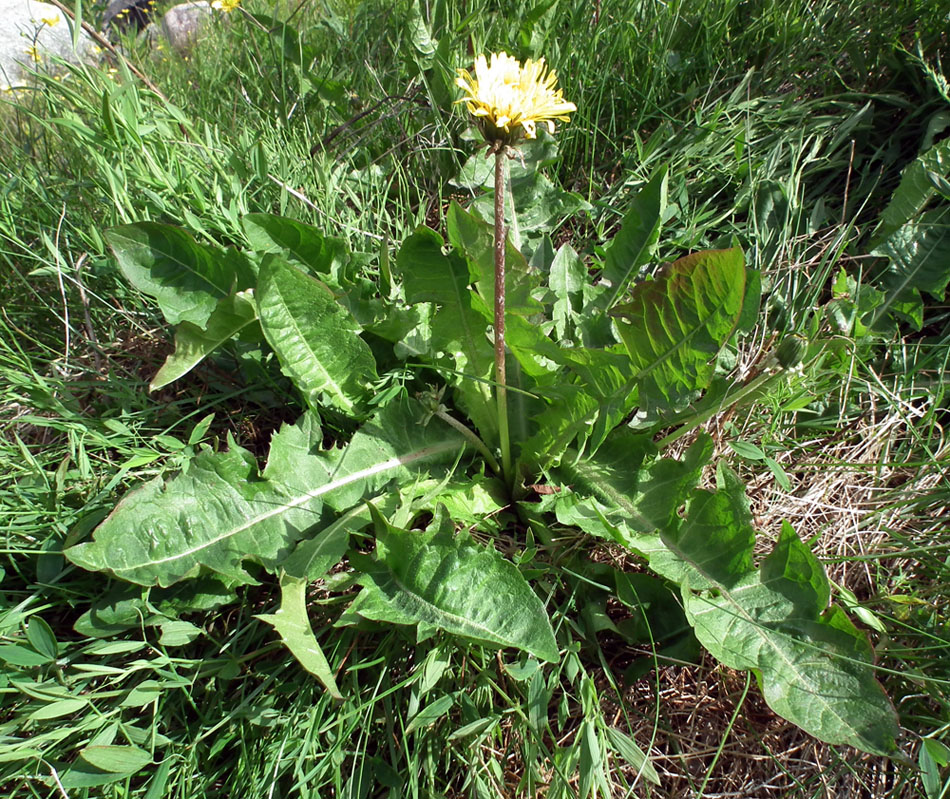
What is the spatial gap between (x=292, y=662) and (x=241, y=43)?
2.82 m

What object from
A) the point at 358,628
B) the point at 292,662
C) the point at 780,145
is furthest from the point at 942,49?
the point at 292,662

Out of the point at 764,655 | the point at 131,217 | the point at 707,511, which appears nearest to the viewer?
the point at 764,655

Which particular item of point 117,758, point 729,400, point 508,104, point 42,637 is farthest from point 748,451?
point 42,637

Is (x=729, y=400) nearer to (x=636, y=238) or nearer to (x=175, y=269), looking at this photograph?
(x=636, y=238)

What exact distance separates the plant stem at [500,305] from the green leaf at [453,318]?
0.30 ft

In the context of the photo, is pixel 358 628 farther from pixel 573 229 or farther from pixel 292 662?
pixel 573 229

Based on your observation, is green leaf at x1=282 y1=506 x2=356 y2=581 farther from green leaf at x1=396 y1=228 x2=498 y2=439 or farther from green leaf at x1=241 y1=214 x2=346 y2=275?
green leaf at x1=241 y1=214 x2=346 y2=275

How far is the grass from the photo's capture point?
1.43 metres

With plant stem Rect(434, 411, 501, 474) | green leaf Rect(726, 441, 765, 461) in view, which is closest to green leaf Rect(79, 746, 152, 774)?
plant stem Rect(434, 411, 501, 474)

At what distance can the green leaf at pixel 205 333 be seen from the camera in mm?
1640

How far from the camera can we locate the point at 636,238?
196 cm

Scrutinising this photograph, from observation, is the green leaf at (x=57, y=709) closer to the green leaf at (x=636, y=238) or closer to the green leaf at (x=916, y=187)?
the green leaf at (x=636, y=238)

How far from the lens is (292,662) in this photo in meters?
1.54

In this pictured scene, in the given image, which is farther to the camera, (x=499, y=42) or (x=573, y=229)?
(x=499, y=42)
